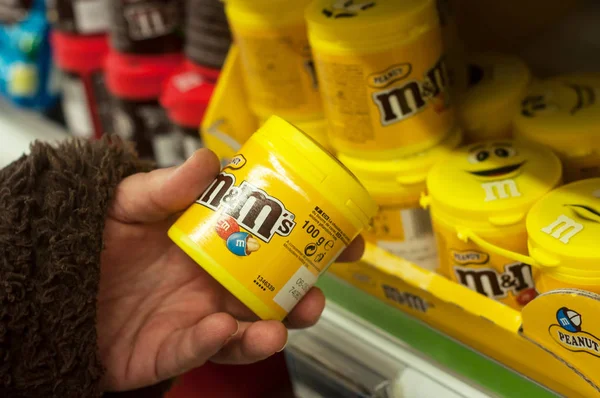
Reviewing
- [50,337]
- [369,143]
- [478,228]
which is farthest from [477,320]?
[50,337]

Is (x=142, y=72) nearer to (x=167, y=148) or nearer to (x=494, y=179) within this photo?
(x=167, y=148)

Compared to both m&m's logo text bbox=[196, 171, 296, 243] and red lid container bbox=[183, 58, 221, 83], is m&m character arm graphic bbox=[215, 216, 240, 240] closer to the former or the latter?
m&m's logo text bbox=[196, 171, 296, 243]

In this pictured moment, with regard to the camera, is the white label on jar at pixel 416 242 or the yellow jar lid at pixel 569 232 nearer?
the yellow jar lid at pixel 569 232

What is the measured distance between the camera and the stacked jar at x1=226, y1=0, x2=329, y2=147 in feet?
2.59

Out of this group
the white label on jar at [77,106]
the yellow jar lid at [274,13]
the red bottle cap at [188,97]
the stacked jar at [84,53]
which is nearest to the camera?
the yellow jar lid at [274,13]

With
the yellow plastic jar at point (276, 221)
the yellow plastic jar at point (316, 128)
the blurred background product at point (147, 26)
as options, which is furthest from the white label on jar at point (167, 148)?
the yellow plastic jar at point (276, 221)

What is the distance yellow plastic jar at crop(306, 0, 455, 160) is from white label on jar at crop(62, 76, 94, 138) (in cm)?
73

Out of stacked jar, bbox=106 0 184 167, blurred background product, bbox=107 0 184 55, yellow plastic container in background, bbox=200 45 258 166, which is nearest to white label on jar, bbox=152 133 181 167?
stacked jar, bbox=106 0 184 167

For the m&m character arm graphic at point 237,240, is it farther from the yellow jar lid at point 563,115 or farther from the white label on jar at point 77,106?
the white label on jar at point 77,106

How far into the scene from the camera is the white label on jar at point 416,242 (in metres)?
0.75

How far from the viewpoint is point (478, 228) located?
2.14ft

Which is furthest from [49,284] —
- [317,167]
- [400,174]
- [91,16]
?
[91,16]

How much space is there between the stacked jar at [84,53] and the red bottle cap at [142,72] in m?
0.12

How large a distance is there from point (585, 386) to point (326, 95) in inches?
14.3
